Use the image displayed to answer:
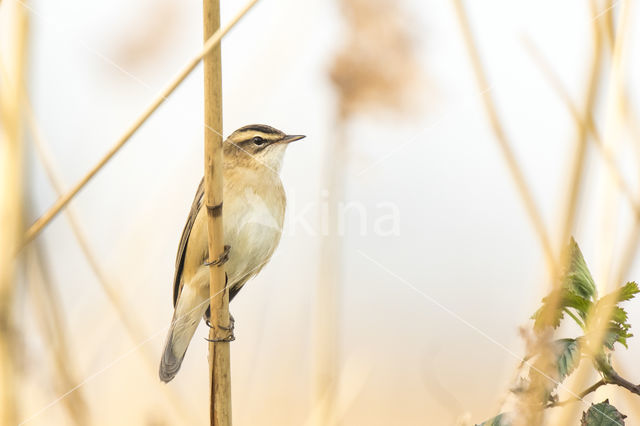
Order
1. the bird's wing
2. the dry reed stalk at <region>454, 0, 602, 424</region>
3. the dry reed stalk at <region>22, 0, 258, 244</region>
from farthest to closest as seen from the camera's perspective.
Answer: the bird's wing → the dry reed stalk at <region>454, 0, 602, 424</region> → the dry reed stalk at <region>22, 0, 258, 244</region>

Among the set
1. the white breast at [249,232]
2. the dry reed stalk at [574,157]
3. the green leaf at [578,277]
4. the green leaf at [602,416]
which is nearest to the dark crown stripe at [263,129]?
the white breast at [249,232]

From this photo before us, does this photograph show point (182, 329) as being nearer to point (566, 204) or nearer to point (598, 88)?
point (566, 204)

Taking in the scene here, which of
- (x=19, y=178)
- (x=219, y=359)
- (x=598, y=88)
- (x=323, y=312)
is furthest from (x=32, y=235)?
(x=598, y=88)

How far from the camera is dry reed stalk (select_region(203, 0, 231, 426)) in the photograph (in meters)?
1.31

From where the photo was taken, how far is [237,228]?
2242 mm

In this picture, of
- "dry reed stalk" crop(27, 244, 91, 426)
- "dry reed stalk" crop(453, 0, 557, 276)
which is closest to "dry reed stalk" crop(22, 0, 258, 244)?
"dry reed stalk" crop(27, 244, 91, 426)

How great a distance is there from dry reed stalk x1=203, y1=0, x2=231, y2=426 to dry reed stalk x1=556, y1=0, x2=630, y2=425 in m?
0.79

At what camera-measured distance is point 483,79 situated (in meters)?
1.78

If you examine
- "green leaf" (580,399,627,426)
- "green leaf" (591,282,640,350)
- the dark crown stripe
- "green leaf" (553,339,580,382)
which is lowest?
"green leaf" (580,399,627,426)

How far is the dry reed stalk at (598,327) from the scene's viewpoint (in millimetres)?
981

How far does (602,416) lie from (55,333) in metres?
1.46

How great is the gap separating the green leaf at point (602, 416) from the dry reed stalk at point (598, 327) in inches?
3.2

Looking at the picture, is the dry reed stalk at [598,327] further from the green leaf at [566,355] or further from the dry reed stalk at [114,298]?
the dry reed stalk at [114,298]

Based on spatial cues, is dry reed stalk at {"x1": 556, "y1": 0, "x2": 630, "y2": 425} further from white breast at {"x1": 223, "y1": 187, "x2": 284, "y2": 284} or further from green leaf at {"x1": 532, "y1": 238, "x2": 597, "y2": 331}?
white breast at {"x1": 223, "y1": 187, "x2": 284, "y2": 284}
